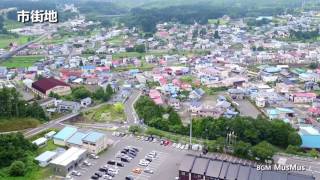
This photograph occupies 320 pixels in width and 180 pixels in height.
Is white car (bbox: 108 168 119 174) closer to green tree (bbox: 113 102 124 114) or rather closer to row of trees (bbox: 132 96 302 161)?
row of trees (bbox: 132 96 302 161)

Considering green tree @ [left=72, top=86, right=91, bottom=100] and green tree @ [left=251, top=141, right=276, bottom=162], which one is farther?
green tree @ [left=72, top=86, right=91, bottom=100]

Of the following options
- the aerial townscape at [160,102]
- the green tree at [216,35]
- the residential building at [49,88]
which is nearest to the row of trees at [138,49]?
the aerial townscape at [160,102]

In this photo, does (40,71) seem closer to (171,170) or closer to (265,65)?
→ (265,65)

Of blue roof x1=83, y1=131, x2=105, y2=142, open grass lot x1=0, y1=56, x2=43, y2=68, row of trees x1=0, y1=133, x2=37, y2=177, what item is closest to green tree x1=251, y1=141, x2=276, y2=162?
blue roof x1=83, y1=131, x2=105, y2=142

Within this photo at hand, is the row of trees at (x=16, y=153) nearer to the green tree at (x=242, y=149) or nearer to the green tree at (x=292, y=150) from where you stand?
the green tree at (x=242, y=149)

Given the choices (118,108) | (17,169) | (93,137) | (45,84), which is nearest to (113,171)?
(93,137)

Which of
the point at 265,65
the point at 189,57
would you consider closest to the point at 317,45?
the point at 265,65

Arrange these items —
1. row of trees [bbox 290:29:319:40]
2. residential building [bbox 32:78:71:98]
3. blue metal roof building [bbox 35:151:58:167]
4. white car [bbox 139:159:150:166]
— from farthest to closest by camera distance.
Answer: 1. row of trees [bbox 290:29:319:40]
2. residential building [bbox 32:78:71:98]
3. white car [bbox 139:159:150:166]
4. blue metal roof building [bbox 35:151:58:167]
